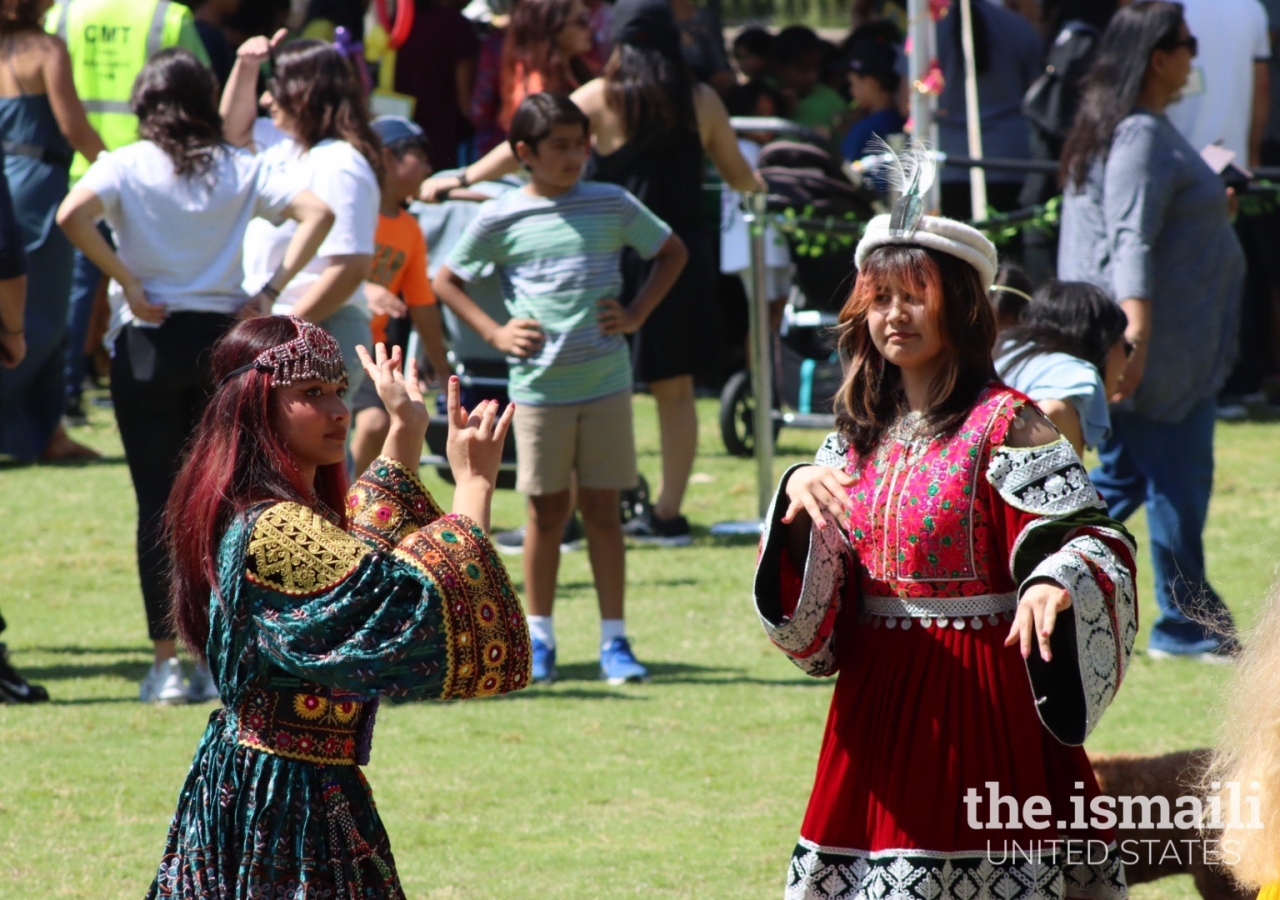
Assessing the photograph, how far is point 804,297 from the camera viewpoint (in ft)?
30.4

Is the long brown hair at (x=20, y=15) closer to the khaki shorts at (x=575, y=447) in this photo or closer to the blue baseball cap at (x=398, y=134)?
the blue baseball cap at (x=398, y=134)

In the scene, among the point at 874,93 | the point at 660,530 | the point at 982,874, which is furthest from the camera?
the point at 874,93

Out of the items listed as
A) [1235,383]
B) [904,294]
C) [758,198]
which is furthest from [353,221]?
[1235,383]

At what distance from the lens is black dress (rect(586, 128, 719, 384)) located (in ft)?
24.7

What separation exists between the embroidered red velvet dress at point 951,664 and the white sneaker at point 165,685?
9.64ft

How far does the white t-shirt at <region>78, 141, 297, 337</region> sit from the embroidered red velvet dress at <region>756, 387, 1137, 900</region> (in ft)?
9.46

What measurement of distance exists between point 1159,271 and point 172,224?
340cm

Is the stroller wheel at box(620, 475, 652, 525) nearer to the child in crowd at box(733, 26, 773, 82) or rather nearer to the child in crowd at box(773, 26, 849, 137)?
the child in crowd at box(773, 26, 849, 137)

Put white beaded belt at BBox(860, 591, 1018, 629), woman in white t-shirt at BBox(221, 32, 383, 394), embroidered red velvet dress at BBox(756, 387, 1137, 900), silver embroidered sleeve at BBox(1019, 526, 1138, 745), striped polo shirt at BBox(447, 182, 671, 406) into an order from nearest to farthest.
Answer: silver embroidered sleeve at BBox(1019, 526, 1138, 745)
embroidered red velvet dress at BBox(756, 387, 1137, 900)
white beaded belt at BBox(860, 591, 1018, 629)
woman in white t-shirt at BBox(221, 32, 383, 394)
striped polo shirt at BBox(447, 182, 671, 406)

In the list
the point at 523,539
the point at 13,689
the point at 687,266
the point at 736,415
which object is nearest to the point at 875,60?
the point at 736,415

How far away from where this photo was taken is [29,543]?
7.59 m

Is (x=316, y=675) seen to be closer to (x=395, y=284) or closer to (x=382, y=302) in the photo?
(x=382, y=302)

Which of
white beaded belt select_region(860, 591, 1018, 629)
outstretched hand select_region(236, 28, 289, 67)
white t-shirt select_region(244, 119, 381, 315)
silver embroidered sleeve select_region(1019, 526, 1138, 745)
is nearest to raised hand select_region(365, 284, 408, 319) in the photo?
white t-shirt select_region(244, 119, 381, 315)

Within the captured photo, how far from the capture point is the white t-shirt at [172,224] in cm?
535
